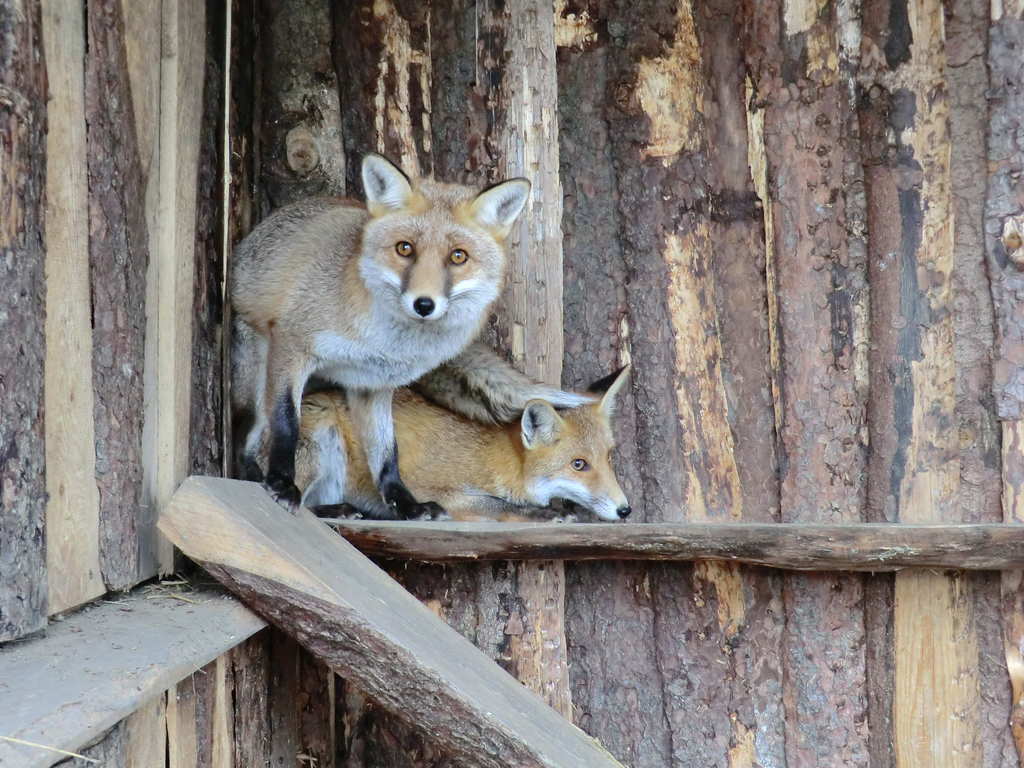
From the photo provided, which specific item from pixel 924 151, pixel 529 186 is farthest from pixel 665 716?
pixel 924 151

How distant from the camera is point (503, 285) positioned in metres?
3.48

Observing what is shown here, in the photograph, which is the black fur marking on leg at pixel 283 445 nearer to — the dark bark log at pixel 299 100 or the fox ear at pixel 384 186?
the fox ear at pixel 384 186

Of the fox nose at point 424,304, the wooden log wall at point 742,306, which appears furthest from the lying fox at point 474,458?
the fox nose at point 424,304

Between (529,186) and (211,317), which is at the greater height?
(529,186)

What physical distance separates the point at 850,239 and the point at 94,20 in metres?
2.35

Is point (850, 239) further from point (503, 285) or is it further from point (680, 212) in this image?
point (503, 285)

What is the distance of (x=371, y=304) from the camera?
3.36 metres

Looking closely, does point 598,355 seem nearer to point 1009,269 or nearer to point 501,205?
point 501,205

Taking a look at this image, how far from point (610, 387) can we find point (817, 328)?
0.72m

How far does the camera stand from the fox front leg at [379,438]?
370 cm

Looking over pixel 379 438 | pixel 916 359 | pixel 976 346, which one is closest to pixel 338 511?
pixel 379 438

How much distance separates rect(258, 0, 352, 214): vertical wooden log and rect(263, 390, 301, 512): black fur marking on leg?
0.94 meters

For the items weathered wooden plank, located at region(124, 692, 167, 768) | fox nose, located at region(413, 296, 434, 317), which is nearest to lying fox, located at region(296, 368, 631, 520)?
fox nose, located at region(413, 296, 434, 317)

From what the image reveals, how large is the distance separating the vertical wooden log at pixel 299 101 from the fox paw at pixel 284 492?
120 cm
